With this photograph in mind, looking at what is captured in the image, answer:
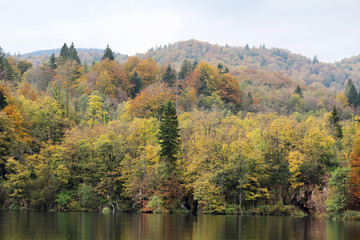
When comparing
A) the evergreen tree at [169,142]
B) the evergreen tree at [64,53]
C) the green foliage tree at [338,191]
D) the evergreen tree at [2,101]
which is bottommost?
the green foliage tree at [338,191]

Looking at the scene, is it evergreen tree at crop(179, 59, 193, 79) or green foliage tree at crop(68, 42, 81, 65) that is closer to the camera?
evergreen tree at crop(179, 59, 193, 79)

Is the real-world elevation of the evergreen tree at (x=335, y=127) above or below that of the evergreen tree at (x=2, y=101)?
below

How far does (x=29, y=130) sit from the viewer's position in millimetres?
73125

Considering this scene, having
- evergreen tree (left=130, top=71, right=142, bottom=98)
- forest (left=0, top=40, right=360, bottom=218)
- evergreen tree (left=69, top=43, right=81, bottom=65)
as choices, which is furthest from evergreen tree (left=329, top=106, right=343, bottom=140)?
evergreen tree (left=69, top=43, right=81, bottom=65)

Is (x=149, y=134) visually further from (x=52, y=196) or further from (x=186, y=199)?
(x=52, y=196)

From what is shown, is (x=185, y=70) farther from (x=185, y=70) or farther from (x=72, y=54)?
(x=72, y=54)

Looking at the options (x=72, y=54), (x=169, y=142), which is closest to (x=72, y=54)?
(x=72, y=54)

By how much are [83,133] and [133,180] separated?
1318cm

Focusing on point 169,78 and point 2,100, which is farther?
point 169,78

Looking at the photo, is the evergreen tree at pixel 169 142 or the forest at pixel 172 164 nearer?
the forest at pixel 172 164

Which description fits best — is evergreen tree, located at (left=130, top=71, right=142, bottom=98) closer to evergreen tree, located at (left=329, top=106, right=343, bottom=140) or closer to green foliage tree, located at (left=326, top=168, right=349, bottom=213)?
evergreen tree, located at (left=329, top=106, right=343, bottom=140)

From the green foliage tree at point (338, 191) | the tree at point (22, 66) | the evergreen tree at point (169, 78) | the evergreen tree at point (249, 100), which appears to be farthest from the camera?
the tree at point (22, 66)

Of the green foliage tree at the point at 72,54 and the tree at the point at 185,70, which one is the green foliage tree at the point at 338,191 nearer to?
the tree at the point at 185,70

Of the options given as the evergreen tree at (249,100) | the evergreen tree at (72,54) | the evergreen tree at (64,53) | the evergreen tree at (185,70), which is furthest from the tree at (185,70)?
the evergreen tree at (64,53)
